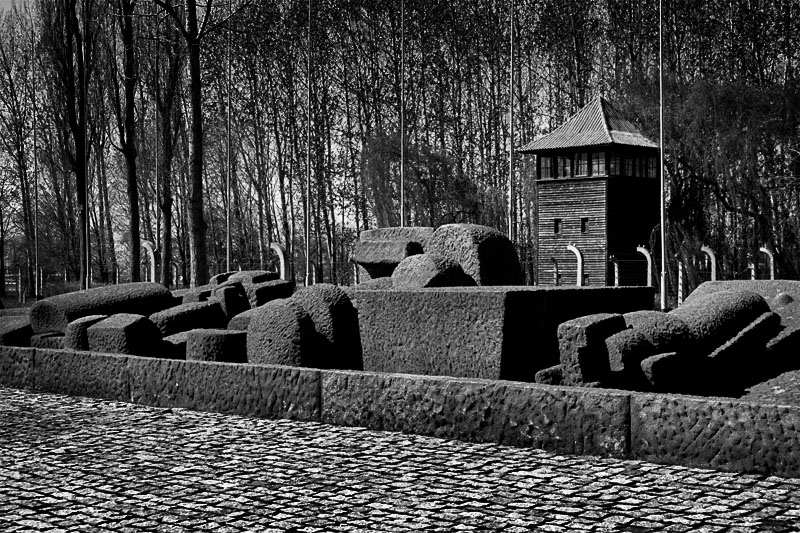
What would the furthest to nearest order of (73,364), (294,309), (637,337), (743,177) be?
(743,177)
(73,364)
(294,309)
(637,337)

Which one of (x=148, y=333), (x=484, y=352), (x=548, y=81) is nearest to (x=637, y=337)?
(x=484, y=352)

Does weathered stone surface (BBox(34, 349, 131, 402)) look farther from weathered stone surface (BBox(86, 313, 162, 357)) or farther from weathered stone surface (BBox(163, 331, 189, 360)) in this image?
weathered stone surface (BBox(163, 331, 189, 360))

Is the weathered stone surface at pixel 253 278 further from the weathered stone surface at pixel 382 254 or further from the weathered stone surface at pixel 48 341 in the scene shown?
the weathered stone surface at pixel 48 341

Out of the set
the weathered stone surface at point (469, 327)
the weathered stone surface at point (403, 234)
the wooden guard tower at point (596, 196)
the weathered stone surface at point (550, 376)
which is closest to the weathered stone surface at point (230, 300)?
the weathered stone surface at point (403, 234)

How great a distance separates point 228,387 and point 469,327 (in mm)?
2222

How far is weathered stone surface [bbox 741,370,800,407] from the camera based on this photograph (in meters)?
8.05

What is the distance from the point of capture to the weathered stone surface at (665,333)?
834cm

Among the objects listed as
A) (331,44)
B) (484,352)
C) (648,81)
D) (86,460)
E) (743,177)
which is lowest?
(86,460)

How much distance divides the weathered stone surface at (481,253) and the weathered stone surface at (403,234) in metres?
0.62

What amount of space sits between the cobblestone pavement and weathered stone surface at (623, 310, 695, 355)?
1762mm

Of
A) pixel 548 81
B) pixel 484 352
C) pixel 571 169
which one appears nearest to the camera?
pixel 484 352

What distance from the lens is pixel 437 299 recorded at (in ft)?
29.8

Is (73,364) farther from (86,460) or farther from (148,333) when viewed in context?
(86,460)

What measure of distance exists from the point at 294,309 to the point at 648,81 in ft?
119
